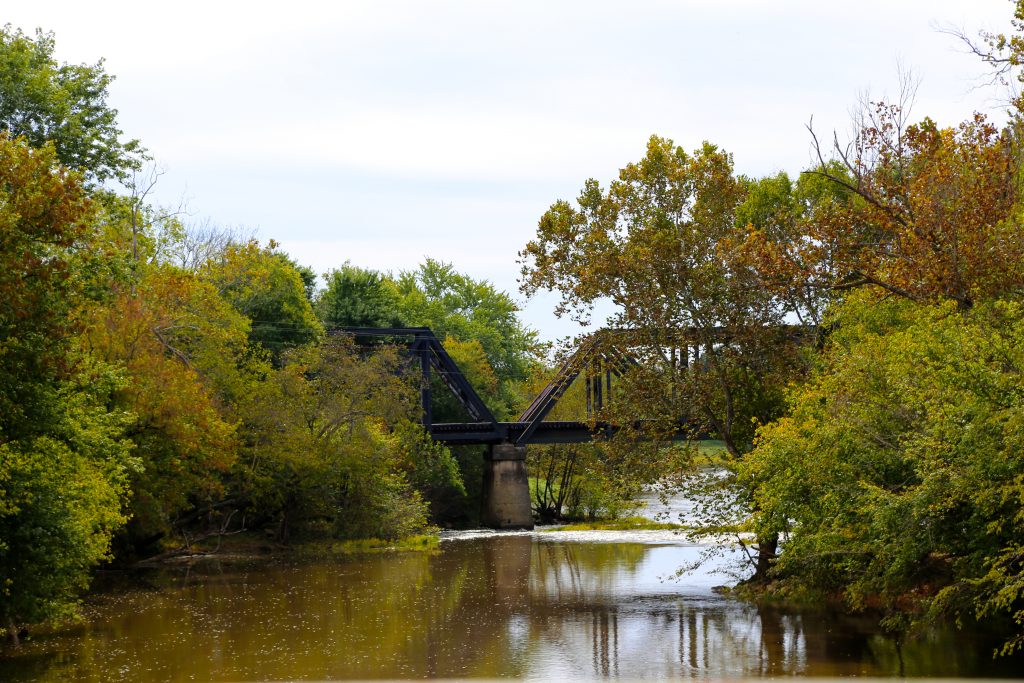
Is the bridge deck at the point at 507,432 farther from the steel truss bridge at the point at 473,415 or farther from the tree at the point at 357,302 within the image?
the tree at the point at 357,302

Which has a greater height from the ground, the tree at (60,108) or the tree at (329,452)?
the tree at (60,108)

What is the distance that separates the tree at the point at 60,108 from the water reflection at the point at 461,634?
652 inches

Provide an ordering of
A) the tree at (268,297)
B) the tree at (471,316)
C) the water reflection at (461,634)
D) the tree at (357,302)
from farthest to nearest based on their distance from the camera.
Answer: the tree at (471,316) < the tree at (357,302) < the tree at (268,297) < the water reflection at (461,634)

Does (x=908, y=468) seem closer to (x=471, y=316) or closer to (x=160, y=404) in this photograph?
(x=160, y=404)

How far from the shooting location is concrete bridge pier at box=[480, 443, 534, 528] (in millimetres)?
59188

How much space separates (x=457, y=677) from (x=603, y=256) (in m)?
12.5

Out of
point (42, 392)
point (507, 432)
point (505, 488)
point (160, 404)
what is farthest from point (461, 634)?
point (507, 432)

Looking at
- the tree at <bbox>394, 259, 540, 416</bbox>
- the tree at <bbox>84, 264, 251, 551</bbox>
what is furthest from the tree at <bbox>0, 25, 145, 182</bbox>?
the tree at <bbox>394, 259, 540, 416</bbox>

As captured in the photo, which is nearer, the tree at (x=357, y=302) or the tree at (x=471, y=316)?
the tree at (x=357, y=302)

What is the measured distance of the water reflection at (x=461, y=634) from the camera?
66.2 feet

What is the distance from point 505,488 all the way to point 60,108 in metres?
29.0

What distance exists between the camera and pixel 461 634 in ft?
79.3

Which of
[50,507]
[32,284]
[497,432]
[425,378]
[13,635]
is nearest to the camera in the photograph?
[32,284]

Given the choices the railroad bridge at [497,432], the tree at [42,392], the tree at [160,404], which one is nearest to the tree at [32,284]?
the tree at [42,392]
